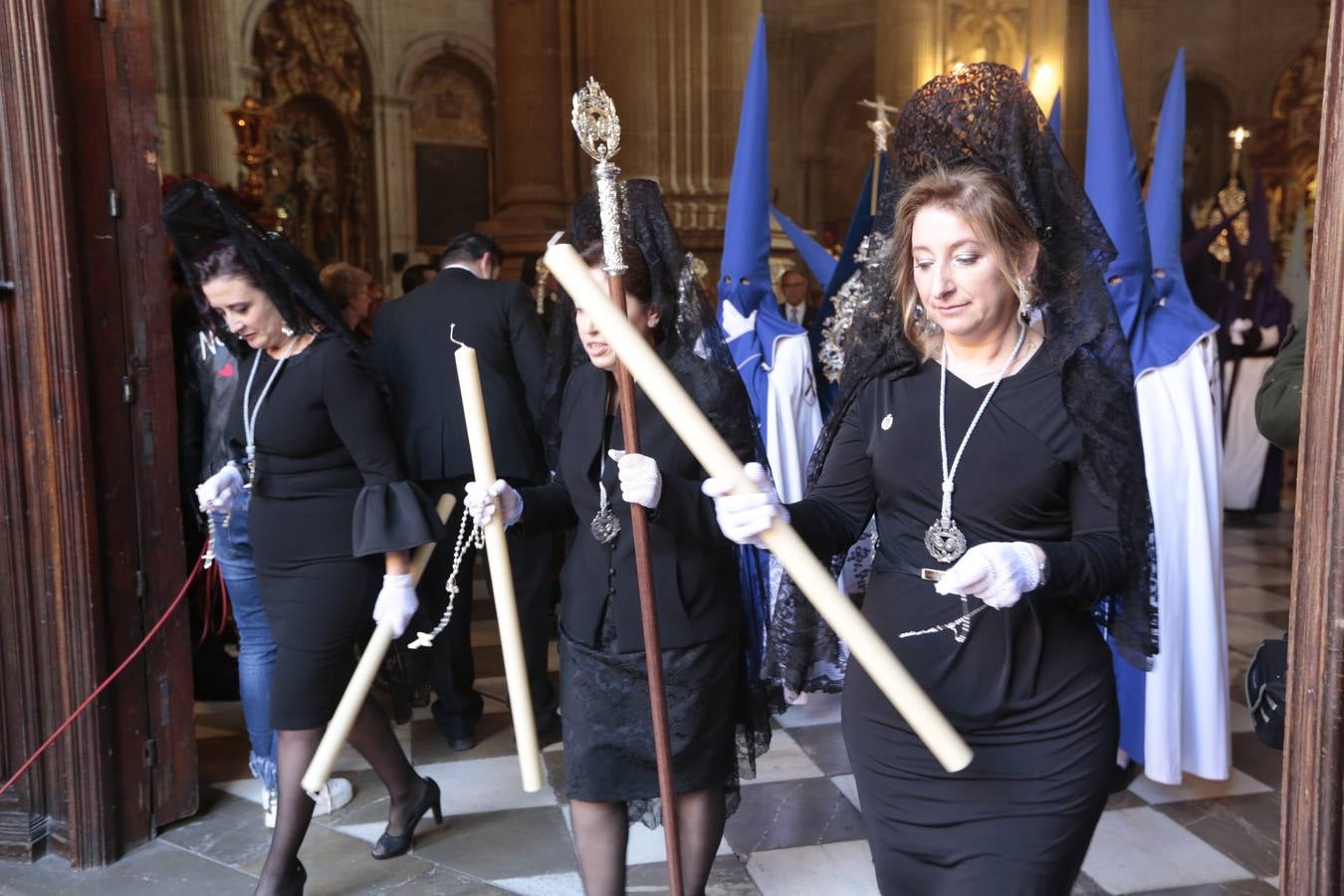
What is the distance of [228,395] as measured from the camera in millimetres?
3904

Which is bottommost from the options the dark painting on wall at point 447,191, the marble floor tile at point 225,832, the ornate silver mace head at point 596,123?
the marble floor tile at point 225,832

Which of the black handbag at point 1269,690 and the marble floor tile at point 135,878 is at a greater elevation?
the black handbag at point 1269,690

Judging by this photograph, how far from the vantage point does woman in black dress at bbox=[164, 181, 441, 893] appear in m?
2.86

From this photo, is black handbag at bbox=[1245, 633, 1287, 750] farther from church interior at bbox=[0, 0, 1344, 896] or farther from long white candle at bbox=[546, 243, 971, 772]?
long white candle at bbox=[546, 243, 971, 772]

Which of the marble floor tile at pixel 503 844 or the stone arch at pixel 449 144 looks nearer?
the marble floor tile at pixel 503 844

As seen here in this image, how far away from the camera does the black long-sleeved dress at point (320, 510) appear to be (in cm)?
287

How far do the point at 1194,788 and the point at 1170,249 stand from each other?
1.76 metres

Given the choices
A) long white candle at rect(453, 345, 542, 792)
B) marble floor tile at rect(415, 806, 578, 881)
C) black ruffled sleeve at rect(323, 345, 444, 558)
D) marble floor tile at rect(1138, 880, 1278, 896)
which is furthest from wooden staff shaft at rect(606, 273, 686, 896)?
marble floor tile at rect(1138, 880, 1278, 896)

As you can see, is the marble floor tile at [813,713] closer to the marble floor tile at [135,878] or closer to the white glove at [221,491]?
the marble floor tile at [135,878]

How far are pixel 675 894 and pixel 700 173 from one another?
26.8 ft

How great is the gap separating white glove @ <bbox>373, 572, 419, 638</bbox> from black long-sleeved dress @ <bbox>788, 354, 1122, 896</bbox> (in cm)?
115

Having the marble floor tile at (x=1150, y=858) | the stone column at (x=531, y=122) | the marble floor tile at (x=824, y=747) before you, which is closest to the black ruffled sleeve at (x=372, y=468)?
the marble floor tile at (x=824, y=747)

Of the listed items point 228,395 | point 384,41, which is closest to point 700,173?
point 228,395

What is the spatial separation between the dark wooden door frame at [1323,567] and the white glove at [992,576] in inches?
15.1
